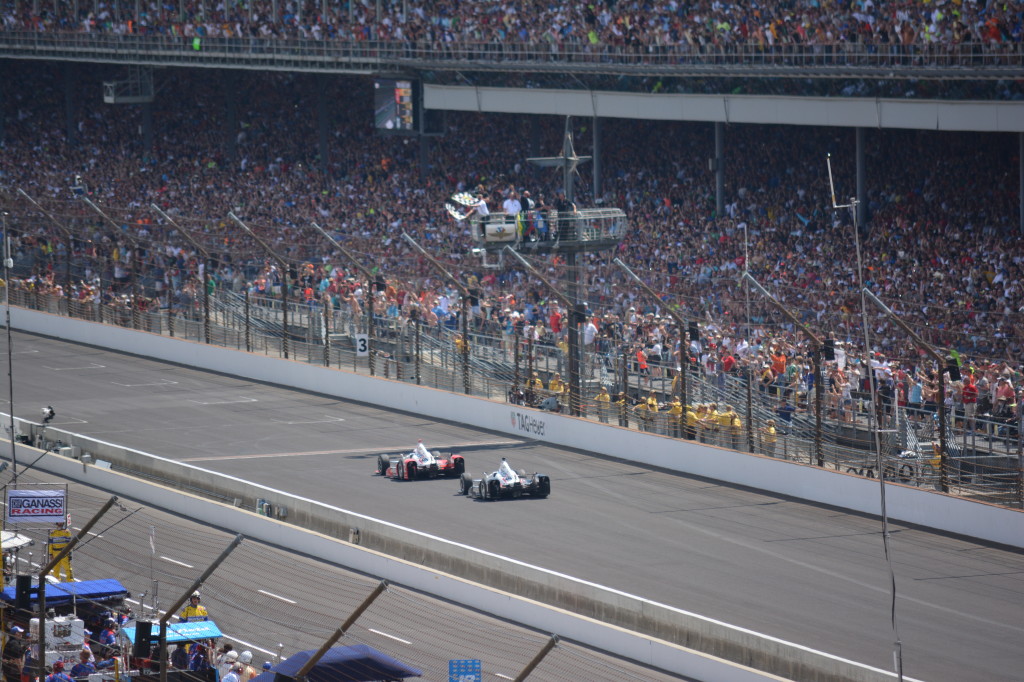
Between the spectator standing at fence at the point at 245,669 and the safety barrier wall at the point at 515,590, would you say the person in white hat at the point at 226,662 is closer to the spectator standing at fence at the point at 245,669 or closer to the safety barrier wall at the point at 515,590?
the spectator standing at fence at the point at 245,669

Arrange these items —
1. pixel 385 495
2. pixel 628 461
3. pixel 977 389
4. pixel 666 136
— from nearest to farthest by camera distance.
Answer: pixel 977 389
pixel 385 495
pixel 628 461
pixel 666 136

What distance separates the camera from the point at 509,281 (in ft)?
130

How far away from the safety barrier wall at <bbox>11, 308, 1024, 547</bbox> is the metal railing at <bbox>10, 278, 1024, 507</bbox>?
0.25m

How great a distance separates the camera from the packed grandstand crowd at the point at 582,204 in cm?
3173

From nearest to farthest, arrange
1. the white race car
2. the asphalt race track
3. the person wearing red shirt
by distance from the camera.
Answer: the asphalt race track, the white race car, the person wearing red shirt

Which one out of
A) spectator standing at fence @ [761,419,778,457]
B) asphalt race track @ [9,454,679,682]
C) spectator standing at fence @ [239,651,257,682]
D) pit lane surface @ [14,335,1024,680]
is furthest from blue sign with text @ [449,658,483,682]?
spectator standing at fence @ [761,419,778,457]

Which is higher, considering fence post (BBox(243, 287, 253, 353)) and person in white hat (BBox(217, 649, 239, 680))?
fence post (BBox(243, 287, 253, 353))

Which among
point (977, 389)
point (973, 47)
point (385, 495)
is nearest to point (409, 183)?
point (973, 47)

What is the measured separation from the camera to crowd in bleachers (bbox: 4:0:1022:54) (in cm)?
3512

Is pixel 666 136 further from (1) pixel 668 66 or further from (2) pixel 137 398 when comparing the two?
(2) pixel 137 398

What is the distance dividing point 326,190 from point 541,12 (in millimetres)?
10093

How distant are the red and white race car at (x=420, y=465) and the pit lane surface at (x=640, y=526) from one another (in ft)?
1.09

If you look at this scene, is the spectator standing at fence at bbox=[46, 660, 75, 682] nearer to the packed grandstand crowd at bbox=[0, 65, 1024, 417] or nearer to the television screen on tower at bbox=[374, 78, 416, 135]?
the packed grandstand crowd at bbox=[0, 65, 1024, 417]

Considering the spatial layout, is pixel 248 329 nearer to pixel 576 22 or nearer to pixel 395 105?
pixel 395 105
